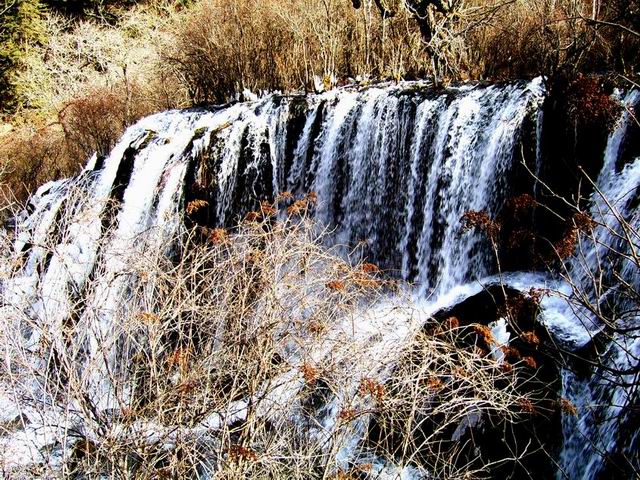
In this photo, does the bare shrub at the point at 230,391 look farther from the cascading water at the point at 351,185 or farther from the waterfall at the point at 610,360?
the waterfall at the point at 610,360

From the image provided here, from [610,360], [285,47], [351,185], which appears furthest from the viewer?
[285,47]

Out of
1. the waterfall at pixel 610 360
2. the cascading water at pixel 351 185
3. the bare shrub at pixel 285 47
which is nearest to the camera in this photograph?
the waterfall at pixel 610 360

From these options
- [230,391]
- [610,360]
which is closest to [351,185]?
[610,360]

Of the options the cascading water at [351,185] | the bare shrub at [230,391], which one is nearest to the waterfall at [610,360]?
the cascading water at [351,185]

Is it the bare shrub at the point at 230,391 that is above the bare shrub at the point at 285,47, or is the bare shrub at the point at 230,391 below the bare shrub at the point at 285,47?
below

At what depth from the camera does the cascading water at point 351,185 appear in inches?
190

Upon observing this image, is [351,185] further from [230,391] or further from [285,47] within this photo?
[230,391]

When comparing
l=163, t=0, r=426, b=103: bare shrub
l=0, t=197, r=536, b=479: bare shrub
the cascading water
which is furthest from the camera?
l=163, t=0, r=426, b=103: bare shrub

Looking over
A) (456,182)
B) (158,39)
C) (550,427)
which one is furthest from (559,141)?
(158,39)

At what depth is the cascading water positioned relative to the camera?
4828 millimetres

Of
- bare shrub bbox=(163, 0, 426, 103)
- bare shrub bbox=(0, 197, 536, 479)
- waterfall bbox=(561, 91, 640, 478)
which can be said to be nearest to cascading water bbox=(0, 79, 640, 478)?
waterfall bbox=(561, 91, 640, 478)

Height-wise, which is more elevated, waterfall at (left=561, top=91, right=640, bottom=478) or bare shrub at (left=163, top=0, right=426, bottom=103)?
bare shrub at (left=163, top=0, right=426, bottom=103)

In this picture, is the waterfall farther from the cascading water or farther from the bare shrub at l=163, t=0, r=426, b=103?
the bare shrub at l=163, t=0, r=426, b=103

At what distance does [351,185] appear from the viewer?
27.8ft
